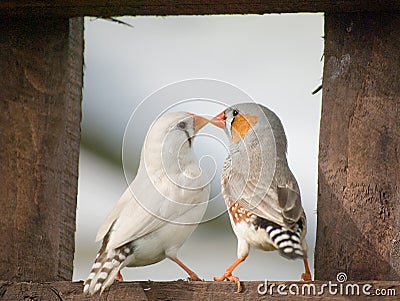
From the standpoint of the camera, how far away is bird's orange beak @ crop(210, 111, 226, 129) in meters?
2.88

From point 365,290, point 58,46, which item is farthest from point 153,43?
point 365,290

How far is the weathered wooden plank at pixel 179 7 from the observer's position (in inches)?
115

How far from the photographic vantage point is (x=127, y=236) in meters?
2.77

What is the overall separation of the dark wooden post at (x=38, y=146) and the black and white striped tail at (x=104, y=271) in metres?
0.34

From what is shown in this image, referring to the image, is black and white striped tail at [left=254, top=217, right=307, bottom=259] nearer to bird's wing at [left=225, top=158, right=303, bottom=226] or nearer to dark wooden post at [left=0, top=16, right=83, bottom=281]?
bird's wing at [left=225, top=158, right=303, bottom=226]

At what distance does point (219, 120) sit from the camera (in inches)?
113

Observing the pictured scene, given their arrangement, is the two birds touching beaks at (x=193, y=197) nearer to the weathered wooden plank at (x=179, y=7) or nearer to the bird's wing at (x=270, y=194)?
the bird's wing at (x=270, y=194)

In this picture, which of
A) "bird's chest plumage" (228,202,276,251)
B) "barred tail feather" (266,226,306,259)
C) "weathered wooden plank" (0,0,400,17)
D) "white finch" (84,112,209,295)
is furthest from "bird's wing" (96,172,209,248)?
"weathered wooden plank" (0,0,400,17)

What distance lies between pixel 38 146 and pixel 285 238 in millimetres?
739

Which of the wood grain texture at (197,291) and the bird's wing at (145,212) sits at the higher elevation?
the bird's wing at (145,212)

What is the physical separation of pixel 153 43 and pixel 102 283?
2.02 metres

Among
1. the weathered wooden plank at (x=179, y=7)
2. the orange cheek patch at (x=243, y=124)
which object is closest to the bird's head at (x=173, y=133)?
the orange cheek patch at (x=243, y=124)

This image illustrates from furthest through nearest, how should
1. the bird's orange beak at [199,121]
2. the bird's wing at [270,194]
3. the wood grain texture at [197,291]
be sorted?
the bird's orange beak at [199,121], the bird's wing at [270,194], the wood grain texture at [197,291]

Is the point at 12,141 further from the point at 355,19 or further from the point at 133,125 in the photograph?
the point at 355,19
